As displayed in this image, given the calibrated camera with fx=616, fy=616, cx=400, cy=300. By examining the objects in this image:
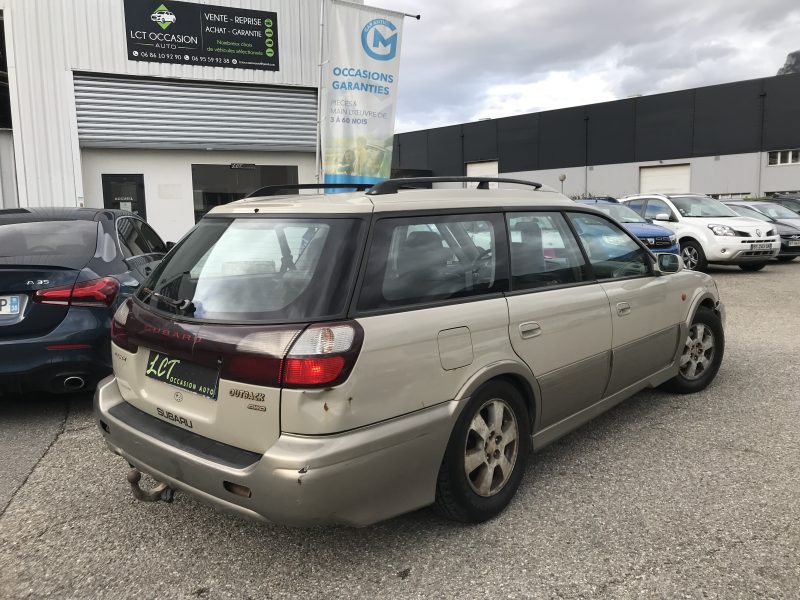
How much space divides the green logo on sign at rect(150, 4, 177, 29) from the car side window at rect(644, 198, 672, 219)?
34.0ft

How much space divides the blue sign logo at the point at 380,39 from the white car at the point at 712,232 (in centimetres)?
743

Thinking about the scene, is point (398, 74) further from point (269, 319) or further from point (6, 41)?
point (269, 319)

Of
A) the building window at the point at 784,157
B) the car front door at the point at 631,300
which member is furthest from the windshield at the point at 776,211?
the building window at the point at 784,157

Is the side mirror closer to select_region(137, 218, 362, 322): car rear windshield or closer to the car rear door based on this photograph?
select_region(137, 218, 362, 322): car rear windshield

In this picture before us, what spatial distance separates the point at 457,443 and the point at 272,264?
3.70ft

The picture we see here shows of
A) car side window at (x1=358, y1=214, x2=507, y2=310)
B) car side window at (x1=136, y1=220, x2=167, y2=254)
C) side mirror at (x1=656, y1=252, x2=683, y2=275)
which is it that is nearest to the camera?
car side window at (x1=358, y1=214, x2=507, y2=310)

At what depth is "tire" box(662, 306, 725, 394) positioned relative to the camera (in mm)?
4754

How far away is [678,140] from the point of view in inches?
1620

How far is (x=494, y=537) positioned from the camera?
9.31 ft

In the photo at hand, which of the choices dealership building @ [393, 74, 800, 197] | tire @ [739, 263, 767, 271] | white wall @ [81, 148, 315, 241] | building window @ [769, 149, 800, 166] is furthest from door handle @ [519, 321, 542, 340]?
building window @ [769, 149, 800, 166]

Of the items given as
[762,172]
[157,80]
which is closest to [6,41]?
[157,80]

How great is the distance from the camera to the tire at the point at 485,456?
Answer: 273 cm

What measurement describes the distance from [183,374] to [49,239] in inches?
112

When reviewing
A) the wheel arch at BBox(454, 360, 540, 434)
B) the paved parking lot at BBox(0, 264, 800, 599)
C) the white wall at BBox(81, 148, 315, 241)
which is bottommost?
the paved parking lot at BBox(0, 264, 800, 599)
